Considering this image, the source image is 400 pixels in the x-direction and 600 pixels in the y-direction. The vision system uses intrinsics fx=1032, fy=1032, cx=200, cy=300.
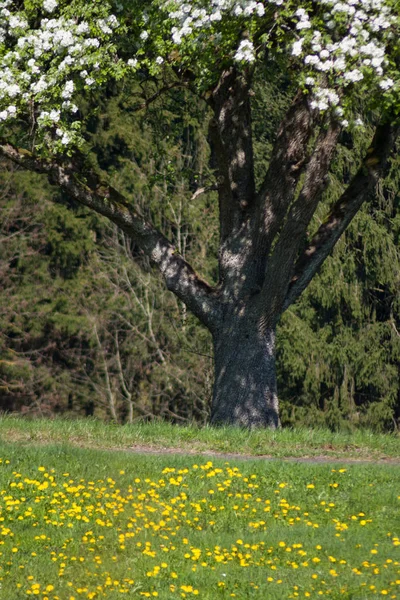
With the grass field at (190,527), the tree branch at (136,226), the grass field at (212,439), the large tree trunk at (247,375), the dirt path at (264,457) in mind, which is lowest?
the grass field at (190,527)

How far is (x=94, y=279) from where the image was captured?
2541cm

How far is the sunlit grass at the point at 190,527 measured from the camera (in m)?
7.25

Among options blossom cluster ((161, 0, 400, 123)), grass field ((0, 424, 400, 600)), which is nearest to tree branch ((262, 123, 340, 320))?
blossom cluster ((161, 0, 400, 123))

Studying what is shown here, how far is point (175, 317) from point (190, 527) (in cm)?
1423

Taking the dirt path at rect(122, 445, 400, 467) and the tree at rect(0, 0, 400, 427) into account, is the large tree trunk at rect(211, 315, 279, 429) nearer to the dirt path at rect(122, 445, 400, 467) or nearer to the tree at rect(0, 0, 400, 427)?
the tree at rect(0, 0, 400, 427)

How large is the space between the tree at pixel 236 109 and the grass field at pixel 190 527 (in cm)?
332

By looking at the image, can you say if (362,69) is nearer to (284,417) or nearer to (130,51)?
(130,51)

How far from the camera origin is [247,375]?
13.1 metres

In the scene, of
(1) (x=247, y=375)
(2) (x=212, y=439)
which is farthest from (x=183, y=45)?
(1) (x=247, y=375)

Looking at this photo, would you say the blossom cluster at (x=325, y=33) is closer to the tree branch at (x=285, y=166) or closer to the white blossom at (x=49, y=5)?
the white blossom at (x=49, y=5)

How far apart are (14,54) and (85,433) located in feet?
14.1

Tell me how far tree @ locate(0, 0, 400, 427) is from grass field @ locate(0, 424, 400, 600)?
3.32m

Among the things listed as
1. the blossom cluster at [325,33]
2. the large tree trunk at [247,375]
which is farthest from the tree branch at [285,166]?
the blossom cluster at [325,33]

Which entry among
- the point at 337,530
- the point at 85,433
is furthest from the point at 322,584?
the point at 85,433
